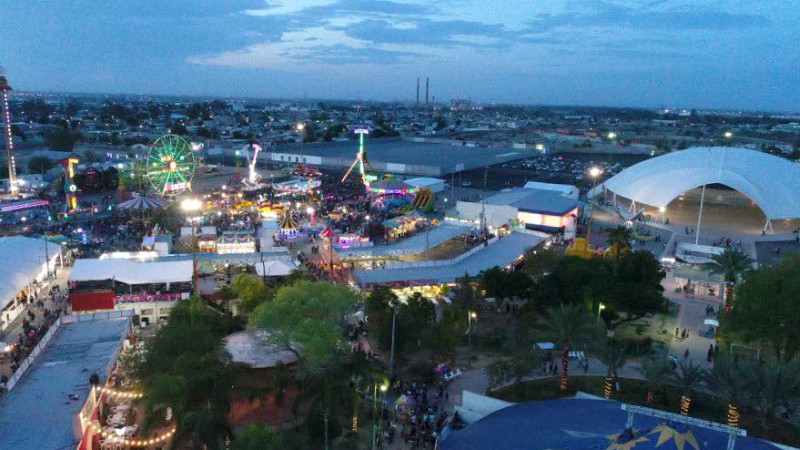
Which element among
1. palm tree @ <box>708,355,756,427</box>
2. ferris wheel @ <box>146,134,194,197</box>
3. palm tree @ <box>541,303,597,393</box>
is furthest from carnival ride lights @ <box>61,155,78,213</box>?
palm tree @ <box>708,355,756,427</box>

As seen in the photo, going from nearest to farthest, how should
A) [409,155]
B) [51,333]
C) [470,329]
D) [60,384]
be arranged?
[60,384] → [51,333] → [470,329] → [409,155]

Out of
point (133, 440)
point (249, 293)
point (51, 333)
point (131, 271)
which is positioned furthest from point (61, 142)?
point (133, 440)

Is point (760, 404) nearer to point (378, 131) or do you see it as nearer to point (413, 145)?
point (413, 145)

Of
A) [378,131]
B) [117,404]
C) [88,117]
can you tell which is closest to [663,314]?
[117,404]

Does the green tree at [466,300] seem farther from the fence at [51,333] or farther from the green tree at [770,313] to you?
the fence at [51,333]

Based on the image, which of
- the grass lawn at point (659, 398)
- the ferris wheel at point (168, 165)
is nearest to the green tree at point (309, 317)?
the grass lawn at point (659, 398)

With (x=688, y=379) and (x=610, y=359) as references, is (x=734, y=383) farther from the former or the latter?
(x=610, y=359)
